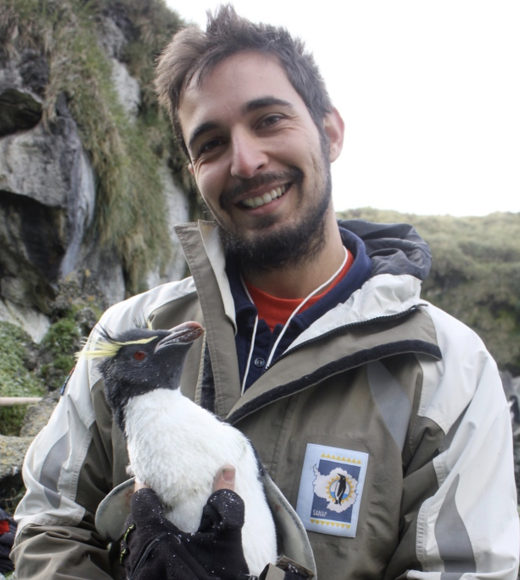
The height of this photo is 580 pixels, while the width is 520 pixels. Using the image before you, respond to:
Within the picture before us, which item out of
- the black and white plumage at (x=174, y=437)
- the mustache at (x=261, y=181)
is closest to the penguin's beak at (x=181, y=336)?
the black and white plumage at (x=174, y=437)

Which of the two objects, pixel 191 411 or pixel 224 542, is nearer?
pixel 224 542

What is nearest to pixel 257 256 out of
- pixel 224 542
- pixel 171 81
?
pixel 171 81

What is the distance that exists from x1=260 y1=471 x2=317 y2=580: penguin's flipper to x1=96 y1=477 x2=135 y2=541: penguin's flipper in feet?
1.56

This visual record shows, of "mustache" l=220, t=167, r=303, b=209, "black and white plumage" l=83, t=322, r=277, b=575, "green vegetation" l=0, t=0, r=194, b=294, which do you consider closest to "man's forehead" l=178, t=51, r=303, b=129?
"mustache" l=220, t=167, r=303, b=209

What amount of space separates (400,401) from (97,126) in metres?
7.58

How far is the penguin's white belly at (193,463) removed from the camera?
1637 mm

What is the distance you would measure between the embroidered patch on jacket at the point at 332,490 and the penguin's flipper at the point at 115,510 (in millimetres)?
596

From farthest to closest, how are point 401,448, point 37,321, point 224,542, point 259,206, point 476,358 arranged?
point 37,321
point 259,206
point 476,358
point 401,448
point 224,542

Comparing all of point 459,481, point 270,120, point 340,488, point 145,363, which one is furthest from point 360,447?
point 270,120

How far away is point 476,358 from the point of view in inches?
74.3

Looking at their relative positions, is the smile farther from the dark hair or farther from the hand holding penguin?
the hand holding penguin

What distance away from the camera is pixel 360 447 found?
Answer: 1776 mm

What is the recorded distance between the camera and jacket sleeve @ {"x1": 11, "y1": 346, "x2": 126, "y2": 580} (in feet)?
5.97

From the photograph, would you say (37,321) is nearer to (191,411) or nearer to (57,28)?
(57,28)
